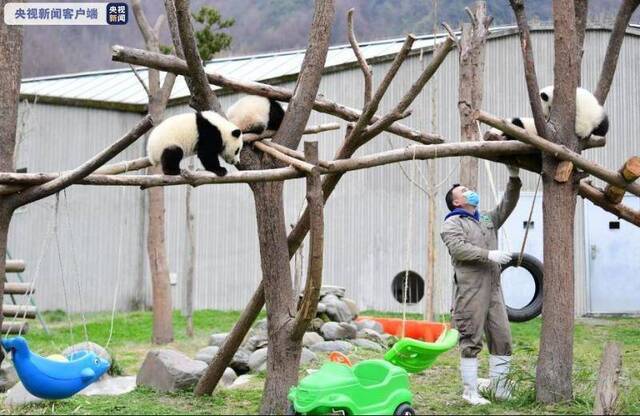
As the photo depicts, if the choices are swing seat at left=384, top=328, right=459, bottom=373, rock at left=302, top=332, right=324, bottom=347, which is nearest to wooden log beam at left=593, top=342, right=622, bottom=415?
swing seat at left=384, top=328, right=459, bottom=373

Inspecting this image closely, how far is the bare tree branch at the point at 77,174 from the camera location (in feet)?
17.7

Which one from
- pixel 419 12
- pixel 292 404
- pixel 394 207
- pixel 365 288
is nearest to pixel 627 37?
pixel 394 207

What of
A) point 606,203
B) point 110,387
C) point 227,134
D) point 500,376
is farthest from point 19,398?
point 606,203

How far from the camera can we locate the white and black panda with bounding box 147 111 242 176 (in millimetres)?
5984

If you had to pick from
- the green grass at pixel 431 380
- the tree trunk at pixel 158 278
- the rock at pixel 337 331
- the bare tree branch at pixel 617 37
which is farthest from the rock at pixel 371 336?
the bare tree branch at pixel 617 37

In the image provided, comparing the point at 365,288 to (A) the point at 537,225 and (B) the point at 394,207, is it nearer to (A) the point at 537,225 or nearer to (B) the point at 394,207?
(B) the point at 394,207

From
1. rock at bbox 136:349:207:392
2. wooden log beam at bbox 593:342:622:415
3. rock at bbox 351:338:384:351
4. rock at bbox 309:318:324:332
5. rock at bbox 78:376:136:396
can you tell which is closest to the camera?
wooden log beam at bbox 593:342:622:415

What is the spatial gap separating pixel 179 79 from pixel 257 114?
1280cm

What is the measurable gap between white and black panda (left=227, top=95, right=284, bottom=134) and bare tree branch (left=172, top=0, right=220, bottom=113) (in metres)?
0.49

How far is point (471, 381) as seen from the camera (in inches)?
237

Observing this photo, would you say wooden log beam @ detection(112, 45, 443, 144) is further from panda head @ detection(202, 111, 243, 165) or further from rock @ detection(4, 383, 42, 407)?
rock @ detection(4, 383, 42, 407)

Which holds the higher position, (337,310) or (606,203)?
(606,203)

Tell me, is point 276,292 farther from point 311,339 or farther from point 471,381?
point 311,339

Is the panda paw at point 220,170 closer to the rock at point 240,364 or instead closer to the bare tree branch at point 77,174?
the bare tree branch at point 77,174
